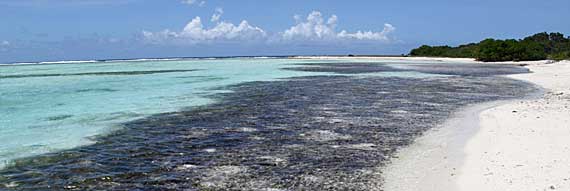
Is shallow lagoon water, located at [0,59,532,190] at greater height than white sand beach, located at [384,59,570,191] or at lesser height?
lesser

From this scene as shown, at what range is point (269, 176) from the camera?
923 cm

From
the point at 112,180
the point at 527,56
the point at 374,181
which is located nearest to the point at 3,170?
the point at 112,180

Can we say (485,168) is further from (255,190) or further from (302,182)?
(255,190)

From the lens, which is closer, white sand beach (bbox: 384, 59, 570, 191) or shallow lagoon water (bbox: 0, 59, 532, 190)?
white sand beach (bbox: 384, 59, 570, 191)

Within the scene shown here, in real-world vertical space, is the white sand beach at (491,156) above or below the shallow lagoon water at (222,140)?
above

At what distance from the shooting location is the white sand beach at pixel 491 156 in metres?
8.37

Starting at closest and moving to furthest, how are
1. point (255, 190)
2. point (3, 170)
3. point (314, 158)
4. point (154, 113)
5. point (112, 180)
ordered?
1. point (255, 190)
2. point (112, 180)
3. point (3, 170)
4. point (314, 158)
5. point (154, 113)

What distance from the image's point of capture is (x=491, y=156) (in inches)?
404

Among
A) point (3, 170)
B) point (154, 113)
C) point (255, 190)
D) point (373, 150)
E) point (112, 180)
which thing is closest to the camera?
point (255, 190)

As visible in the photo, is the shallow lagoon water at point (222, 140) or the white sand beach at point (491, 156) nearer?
the white sand beach at point (491, 156)

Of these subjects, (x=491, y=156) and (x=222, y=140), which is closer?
(x=491, y=156)

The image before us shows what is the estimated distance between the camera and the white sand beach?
8.37 m

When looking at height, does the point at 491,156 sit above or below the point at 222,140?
above

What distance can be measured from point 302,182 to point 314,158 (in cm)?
183
